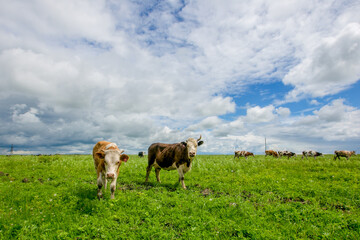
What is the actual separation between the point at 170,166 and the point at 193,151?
7.54 feet

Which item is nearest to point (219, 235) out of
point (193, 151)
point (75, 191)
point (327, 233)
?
point (327, 233)

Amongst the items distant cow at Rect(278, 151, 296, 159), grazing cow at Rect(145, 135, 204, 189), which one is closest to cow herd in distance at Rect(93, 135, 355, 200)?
grazing cow at Rect(145, 135, 204, 189)

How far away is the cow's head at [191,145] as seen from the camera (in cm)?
1136

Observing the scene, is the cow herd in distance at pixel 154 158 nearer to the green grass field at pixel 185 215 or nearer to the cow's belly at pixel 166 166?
the cow's belly at pixel 166 166

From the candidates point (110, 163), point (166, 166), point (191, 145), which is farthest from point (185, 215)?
point (166, 166)

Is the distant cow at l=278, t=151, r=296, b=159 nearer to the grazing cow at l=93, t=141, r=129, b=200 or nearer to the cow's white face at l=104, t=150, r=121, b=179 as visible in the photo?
the grazing cow at l=93, t=141, r=129, b=200

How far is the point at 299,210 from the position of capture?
8.42 meters

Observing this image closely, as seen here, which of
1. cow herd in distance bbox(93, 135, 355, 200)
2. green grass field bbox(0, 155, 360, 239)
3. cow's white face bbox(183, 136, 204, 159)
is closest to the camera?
green grass field bbox(0, 155, 360, 239)

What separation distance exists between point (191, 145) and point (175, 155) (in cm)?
158

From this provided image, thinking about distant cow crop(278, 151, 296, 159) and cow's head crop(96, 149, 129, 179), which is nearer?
cow's head crop(96, 149, 129, 179)

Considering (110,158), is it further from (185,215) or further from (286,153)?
(286,153)

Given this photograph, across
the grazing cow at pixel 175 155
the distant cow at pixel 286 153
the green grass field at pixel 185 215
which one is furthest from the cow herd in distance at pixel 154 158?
the distant cow at pixel 286 153

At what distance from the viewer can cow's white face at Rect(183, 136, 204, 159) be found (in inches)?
447

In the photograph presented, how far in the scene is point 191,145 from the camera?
11.6 metres
